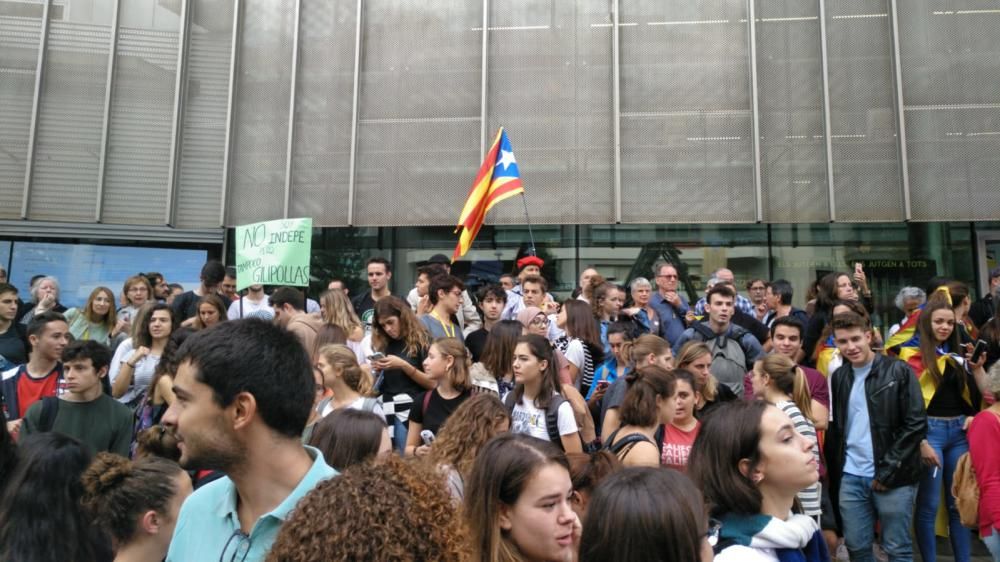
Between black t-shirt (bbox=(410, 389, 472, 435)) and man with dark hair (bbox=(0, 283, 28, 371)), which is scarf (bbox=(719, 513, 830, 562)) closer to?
black t-shirt (bbox=(410, 389, 472, 435))

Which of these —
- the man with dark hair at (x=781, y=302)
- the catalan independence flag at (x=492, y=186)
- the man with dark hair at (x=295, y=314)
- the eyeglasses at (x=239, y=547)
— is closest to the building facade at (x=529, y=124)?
the catalan independence flag at (x=492, y=186)

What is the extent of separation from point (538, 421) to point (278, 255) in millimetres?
4793

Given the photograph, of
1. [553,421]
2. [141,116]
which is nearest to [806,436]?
[553,421]

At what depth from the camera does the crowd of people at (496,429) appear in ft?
7.66

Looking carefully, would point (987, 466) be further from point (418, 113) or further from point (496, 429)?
point (418, 113)

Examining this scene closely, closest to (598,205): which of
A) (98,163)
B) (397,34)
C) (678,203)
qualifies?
(678,203)

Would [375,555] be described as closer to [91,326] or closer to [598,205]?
[91,326]

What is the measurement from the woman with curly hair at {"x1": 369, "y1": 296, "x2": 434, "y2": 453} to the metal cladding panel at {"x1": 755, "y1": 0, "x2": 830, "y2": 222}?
288 inches

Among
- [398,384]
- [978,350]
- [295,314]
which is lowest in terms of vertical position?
[398,384]

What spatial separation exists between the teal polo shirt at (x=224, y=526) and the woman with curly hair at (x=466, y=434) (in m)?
1.65

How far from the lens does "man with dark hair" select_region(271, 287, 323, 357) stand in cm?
718

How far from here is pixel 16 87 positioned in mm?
13211

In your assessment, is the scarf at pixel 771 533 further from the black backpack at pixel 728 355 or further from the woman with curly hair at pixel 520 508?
the black backpack at pixel 728 355

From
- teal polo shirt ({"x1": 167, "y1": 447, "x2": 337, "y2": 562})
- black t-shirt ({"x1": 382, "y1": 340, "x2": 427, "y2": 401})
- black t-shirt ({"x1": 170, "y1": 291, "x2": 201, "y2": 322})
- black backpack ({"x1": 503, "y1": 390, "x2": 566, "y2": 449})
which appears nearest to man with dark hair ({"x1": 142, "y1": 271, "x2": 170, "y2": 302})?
black t-shirt ({"x1": 170, "y1": 291, "x2": 201, "y2": 322})
